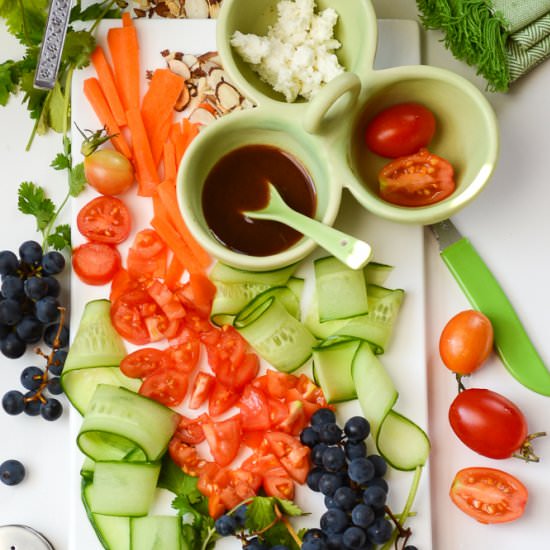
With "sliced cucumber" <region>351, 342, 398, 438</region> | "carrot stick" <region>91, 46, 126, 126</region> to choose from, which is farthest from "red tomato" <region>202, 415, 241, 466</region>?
"carrot stick" <region>91, 46, 126, 126</region>

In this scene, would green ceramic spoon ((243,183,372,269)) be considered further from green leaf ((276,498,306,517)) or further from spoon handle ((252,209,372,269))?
green leaf ((276,498,306,517))

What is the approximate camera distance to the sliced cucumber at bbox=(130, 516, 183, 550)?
149 centimetres

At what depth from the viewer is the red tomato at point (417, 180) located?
151cm

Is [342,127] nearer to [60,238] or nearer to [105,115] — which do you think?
[105,115]

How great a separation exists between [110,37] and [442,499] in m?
1.00

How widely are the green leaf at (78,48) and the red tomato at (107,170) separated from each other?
0.17 m

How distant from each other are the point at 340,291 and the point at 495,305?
0.28 meters

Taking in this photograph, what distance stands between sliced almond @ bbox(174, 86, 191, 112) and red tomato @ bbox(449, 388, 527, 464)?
699 mm

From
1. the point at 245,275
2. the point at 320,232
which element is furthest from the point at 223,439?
the point at 320,232

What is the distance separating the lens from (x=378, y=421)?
1.52 meters

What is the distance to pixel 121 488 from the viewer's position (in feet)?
4.92

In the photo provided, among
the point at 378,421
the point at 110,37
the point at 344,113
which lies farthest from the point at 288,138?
the point at 378,421

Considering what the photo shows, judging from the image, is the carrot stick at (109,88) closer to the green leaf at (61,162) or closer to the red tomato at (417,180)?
the green leaf at (61,162)

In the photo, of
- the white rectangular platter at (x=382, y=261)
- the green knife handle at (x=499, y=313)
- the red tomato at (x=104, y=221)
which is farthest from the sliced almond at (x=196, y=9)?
the green knife handle at (x=499, y=313)
